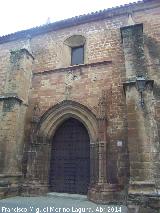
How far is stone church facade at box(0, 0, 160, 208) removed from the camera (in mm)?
6602

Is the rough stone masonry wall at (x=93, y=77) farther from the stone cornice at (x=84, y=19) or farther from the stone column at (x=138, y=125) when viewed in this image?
the stone column at (x=138, y=125)

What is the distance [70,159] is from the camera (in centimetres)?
793

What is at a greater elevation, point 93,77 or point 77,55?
point 77,55

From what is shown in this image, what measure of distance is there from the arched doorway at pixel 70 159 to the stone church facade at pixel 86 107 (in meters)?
0.03

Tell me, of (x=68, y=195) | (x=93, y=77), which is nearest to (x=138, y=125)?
(x=93, y=77)

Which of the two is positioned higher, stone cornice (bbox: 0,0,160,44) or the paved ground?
stone cornice (bbox: 0,0,160,44)

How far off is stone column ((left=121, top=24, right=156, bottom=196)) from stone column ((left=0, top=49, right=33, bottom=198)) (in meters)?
3.93

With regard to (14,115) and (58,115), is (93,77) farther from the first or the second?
(14,115)

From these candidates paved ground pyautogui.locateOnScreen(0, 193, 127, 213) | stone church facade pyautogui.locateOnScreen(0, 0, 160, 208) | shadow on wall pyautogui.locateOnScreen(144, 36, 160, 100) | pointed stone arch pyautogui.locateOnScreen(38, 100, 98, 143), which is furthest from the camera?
pointed stone arch pyautogui.locateOnScreen(38, 100, 98, 143)

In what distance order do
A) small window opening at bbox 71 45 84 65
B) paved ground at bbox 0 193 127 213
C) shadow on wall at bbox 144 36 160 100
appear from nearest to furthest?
paved ground at bbox 0 193 127 213 → shadow on wall at bbox 144 36 160 100 → small window opening at bbox 71 45 84 65

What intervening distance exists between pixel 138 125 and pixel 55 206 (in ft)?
10.1

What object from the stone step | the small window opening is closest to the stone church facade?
the small window opening

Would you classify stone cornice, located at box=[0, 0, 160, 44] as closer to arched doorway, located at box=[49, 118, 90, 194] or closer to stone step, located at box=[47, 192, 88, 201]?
arched doorway, located at box=[49, 118, 90, 194]

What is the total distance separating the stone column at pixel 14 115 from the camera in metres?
7.64
